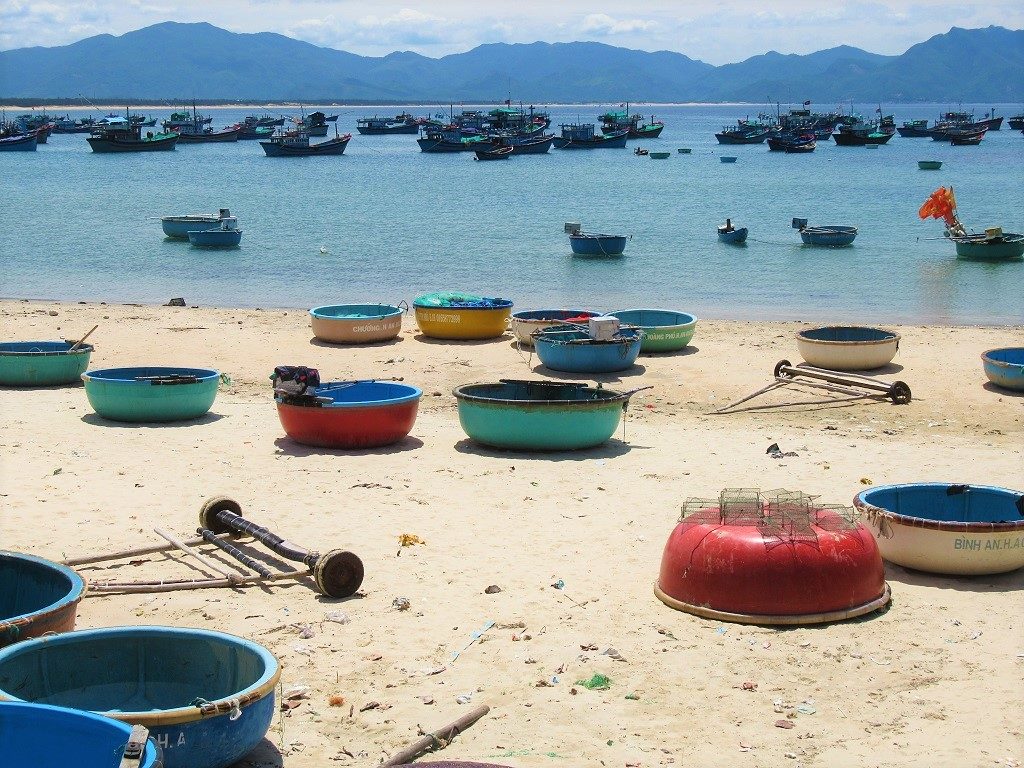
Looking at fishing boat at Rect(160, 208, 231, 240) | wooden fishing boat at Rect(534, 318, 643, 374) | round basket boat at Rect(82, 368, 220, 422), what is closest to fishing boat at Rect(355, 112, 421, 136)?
fishing boat at Rect(160, 208, 231, 240)

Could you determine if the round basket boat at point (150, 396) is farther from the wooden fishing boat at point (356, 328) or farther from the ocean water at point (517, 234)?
the ocean water at point (517, 234)

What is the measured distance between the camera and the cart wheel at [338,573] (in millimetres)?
7965

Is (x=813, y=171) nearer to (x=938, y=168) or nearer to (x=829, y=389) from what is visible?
(x=938, y=168)

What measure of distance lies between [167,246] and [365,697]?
32.7 metres

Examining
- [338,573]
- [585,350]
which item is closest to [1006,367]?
[585,350]

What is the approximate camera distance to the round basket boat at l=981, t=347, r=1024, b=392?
15.5 m

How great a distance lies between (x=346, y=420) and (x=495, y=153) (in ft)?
246

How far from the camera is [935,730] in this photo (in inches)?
250

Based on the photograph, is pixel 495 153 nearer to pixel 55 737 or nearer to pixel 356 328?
pixel 356 328

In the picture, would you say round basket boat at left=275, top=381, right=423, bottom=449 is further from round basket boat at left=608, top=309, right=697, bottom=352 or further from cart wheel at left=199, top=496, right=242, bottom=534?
round basket boat at left=608, top=309, right=697, bottom=352

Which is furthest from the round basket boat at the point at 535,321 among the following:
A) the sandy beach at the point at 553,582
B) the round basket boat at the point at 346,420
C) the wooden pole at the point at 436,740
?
the wooden pole at the point at 436,740

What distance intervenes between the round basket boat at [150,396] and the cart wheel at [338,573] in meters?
5.58

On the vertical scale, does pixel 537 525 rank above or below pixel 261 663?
below

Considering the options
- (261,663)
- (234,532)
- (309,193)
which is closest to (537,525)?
(234,532)
